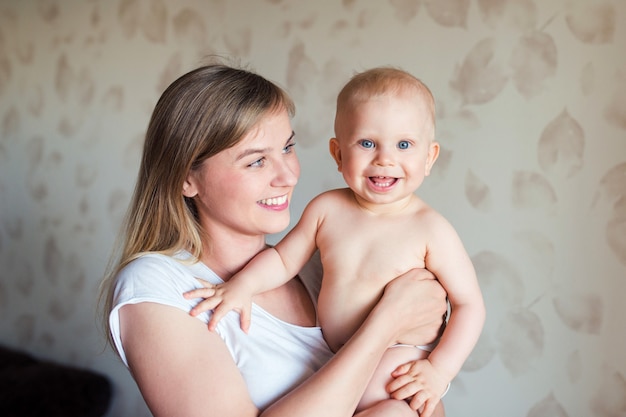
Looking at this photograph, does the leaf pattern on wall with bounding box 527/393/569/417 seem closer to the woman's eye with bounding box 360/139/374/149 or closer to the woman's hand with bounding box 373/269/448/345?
the woman's hand with bounding box 373/269/448/345

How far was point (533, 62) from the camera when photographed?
215 centimetres

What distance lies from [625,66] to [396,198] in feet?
4.03

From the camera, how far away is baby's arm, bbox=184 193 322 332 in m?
1.33

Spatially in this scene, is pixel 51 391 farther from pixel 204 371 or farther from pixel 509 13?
pixel 509 13

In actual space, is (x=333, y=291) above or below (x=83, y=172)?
above

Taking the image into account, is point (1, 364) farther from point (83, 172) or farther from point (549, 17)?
point (549, 17)

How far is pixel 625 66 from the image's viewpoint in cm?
203

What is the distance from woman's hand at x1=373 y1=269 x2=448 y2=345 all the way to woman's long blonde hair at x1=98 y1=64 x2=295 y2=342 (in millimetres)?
500

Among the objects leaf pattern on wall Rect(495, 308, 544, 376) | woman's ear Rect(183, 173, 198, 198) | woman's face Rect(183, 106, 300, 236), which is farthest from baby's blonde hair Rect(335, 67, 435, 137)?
leaf pattern on wall Rect(495, 308, 544, 376)

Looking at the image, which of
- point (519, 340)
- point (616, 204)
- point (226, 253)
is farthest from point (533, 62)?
point (226, 253)

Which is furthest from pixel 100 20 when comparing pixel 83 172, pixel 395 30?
pixel 395 30

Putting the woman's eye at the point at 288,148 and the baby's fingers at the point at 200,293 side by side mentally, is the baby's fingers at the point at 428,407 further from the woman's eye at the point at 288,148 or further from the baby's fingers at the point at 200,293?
the woman's eye at the point at 288,148

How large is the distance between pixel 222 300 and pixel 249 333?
10 centimetres

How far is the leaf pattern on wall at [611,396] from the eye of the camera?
2.12 metres
